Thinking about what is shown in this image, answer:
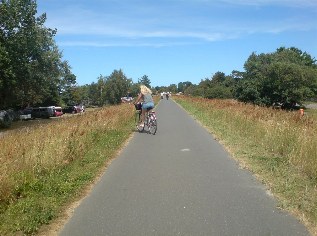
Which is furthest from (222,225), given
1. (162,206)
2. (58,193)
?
(58,193)

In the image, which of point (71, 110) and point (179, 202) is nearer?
point (179, 202)

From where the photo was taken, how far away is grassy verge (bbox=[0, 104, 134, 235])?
225 inches

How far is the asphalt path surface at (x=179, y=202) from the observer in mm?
5344

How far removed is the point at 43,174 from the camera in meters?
8.20

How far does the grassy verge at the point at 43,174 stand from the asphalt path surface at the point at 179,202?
1.21 ft

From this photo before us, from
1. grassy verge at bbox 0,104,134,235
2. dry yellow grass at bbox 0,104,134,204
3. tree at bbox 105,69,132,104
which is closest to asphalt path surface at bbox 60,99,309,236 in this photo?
grassy verge at bbox 0,104,134,235

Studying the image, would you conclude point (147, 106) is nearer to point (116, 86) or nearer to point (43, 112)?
point (43, 112)

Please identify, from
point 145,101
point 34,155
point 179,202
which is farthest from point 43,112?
point 179,202

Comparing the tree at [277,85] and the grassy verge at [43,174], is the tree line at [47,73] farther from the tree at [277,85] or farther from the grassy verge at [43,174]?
the grassy verge at [43,174]

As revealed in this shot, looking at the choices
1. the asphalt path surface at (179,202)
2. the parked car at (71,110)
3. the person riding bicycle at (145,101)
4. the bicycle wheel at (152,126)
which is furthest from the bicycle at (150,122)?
the parked car at (71,110)

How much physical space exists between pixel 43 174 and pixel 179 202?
3054mm

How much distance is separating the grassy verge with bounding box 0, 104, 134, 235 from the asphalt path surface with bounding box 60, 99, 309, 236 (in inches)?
14.5

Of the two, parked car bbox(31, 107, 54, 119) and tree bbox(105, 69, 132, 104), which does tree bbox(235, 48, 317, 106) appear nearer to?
tree bbox(105, 69, 132, 104)

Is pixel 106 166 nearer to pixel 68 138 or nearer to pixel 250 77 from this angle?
pixel 68 138
